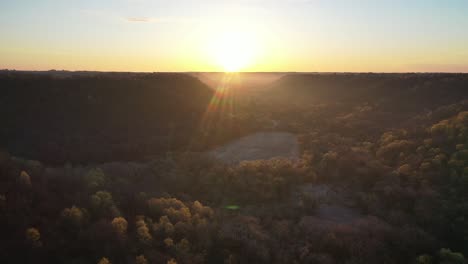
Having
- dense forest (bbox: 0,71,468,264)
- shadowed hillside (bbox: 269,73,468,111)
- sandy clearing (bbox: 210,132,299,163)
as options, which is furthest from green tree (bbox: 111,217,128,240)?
shadowed hillside (bbox: 269,73,468,111)

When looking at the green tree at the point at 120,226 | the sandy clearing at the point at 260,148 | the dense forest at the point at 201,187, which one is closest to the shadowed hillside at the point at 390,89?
the dense forest at the point at 201,187

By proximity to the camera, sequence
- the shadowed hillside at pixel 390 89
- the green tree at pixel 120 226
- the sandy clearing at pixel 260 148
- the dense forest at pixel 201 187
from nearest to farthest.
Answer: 1. the green tree at pixel 120 226
2. the dense forest at pixel 201 187
3. the sandy clearing at pixel 260 148
4. the shadowed hillside at pixel 390 89

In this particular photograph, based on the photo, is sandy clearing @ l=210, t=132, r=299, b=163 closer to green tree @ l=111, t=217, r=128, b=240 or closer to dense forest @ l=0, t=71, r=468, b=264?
dense forest @ l=0, t=71, r=468, b=264

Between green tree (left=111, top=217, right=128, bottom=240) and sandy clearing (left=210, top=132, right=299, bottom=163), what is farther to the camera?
sandy clearing (left=210, top=132, right=299, bottom=163)

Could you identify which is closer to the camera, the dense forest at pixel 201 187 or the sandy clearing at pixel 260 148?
the dense forest at pixel 201 187

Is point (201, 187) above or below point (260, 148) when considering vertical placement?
below

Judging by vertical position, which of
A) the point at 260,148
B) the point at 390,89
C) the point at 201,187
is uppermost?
the point at 390,89

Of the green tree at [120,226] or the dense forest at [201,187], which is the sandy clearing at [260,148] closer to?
the dense forest at [201,187]

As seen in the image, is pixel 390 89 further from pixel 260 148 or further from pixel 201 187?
pixel 201 187

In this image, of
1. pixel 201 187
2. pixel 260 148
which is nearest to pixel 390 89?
pixel 260 148
